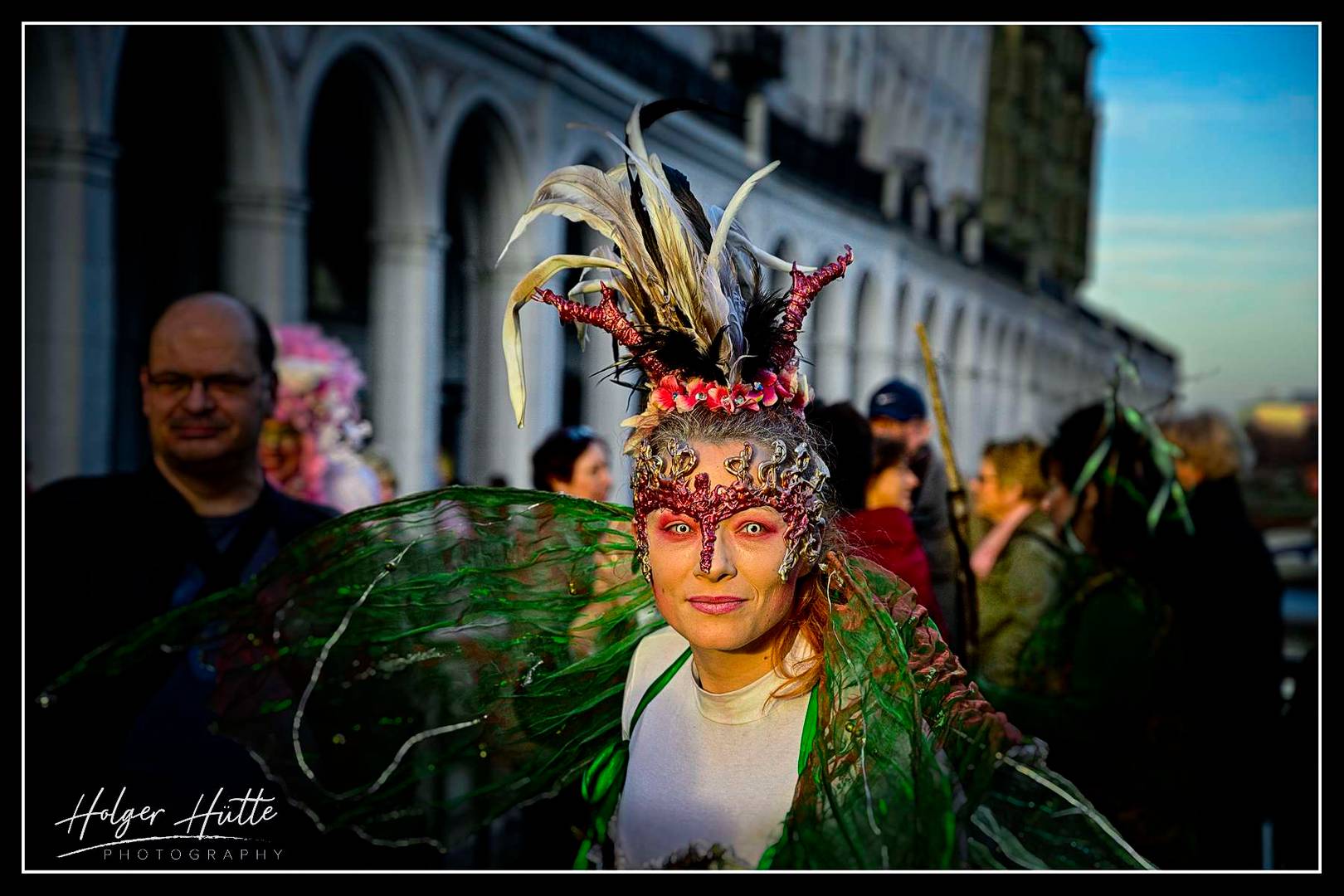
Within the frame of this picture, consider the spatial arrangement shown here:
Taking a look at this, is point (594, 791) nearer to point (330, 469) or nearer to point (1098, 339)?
point (330, 469)

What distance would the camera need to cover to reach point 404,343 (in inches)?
443

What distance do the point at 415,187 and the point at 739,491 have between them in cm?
873

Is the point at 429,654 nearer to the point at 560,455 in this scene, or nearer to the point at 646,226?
the point at 646,226

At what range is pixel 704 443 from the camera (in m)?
2.70

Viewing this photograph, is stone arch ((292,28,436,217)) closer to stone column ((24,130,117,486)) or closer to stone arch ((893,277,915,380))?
stone column ((24,130,117,486))

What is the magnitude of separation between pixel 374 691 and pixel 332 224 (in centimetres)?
1220

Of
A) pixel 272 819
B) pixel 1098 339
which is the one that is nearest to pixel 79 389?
pixel 272 819

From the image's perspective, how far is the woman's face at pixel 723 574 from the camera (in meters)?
2.64

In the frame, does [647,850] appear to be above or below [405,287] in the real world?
below

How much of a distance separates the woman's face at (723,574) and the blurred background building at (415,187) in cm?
93

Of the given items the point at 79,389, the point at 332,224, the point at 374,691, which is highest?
the point at 332,224

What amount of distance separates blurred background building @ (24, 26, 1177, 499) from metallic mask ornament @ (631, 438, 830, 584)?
0.83 meters

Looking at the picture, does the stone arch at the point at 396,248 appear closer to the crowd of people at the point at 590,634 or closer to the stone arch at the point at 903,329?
the crowd of people at the point at 590,634

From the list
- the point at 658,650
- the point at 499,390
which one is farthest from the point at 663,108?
the point at 499,390
